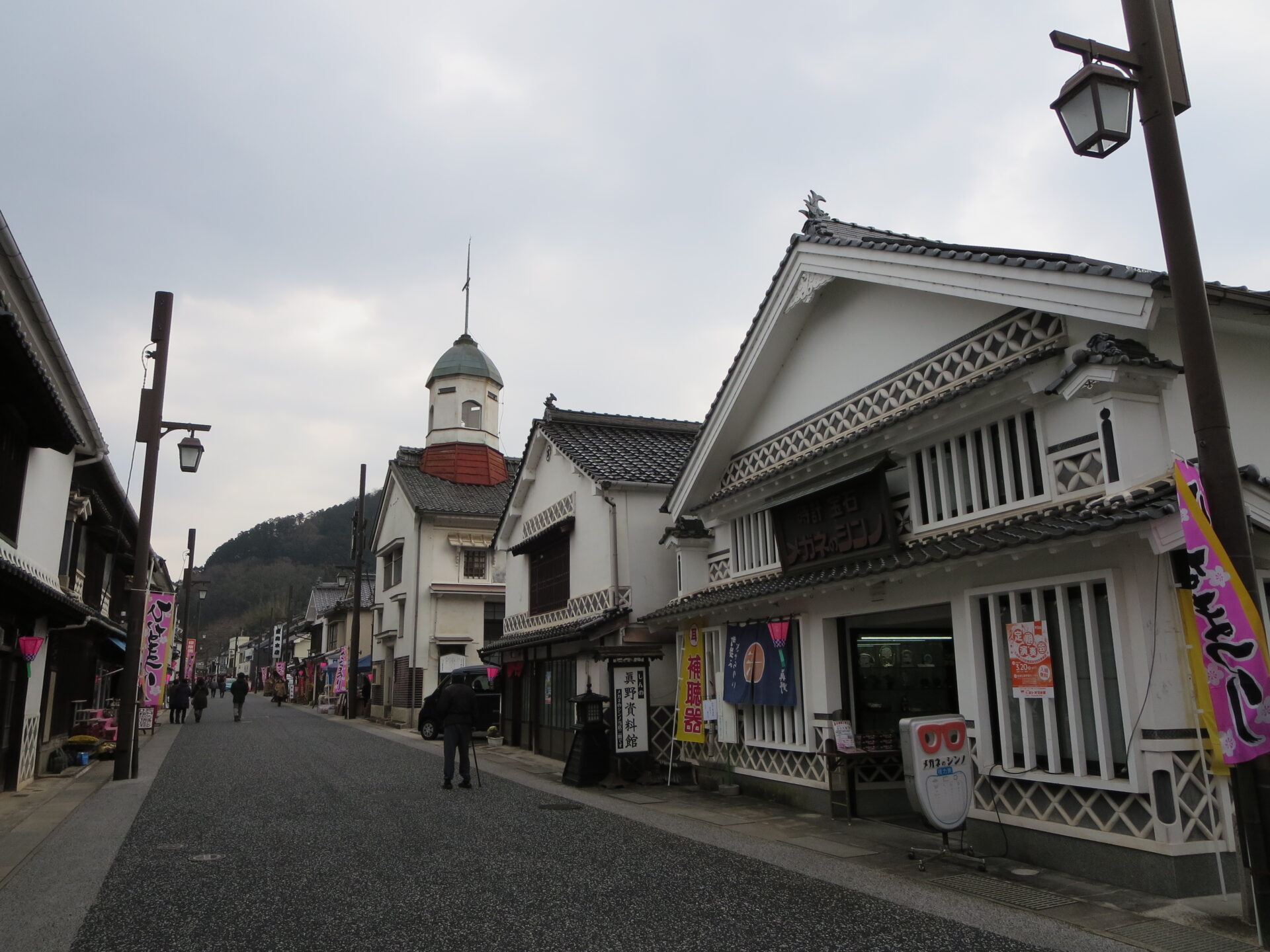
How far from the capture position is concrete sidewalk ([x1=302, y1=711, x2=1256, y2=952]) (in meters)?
6.12

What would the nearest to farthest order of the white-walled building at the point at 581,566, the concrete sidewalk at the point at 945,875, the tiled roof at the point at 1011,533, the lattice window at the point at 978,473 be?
the concrete sidewalk at the point at 945,875
the tiled roof at the point at 1011,533
the lattice window at the point at 978,473
the white-walled building at the point at 581,566

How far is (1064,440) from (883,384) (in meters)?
3.11

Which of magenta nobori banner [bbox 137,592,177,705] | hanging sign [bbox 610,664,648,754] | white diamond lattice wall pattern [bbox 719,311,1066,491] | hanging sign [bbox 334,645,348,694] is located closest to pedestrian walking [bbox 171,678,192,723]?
hanging sign [bbox 334,645,348,694]

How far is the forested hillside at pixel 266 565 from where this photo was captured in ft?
327

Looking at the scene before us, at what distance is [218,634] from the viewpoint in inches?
4562

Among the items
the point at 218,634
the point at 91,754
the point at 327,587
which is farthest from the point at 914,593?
the point at 218,634

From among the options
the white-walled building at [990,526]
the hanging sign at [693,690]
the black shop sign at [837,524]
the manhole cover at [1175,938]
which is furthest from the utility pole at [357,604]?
the manhole cover at [1175,938]

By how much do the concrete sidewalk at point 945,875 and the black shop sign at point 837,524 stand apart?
132 inches

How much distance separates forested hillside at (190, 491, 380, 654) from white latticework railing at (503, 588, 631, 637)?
254 feet

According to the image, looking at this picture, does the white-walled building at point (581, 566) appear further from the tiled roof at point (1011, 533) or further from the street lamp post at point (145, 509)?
the street lamp post at point (145, 509)

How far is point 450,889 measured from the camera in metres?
7.60

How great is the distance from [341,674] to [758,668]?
31.8 metres

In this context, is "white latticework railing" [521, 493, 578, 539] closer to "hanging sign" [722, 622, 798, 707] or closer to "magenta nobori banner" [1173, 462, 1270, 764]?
"hanging sign" [722, 622, 798, 707]

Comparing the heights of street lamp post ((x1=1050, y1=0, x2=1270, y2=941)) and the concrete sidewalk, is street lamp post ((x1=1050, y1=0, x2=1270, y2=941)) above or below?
above
